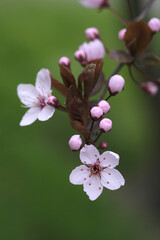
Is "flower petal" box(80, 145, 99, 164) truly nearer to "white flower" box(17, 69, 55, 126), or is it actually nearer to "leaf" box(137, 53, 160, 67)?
"white flower" box(17, 69, 55, 126)

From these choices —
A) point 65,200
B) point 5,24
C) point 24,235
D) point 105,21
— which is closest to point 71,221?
point 65,200

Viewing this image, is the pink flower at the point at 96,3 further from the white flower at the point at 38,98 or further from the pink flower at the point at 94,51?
the white flower at the point at 38,98

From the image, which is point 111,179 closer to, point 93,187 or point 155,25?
point 93,187

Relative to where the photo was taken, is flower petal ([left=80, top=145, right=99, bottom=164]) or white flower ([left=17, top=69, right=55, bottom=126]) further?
white flower ([left=17, top=69, right=55, bottom=126])

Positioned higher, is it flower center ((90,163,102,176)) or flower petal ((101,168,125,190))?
flower center ((90,163,102,176))

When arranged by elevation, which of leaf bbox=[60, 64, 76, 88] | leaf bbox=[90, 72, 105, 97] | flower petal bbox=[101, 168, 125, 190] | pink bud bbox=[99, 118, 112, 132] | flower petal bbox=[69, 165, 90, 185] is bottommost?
flower petal bbox=[101, 168, 125, 190]

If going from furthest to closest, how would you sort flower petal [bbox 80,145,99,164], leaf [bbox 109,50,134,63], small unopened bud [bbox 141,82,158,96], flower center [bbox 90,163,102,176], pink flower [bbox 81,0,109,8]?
pink flower [bbox 81,0,109,8] → small unopened bud [bbox 141,82,158,96] → leaf [bbox 109,50,134,63] → flower center [bbox 90,163,102,176] → flower petal [bbox 80,145,99,164]

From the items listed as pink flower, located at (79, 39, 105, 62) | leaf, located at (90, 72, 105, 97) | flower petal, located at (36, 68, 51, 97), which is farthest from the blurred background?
flower petal, located at (36, 68, 51, 97)

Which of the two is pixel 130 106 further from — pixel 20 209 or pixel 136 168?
pixel 20 209

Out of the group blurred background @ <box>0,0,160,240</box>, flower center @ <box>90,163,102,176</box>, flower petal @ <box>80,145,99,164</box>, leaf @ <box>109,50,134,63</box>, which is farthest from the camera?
blurred background @ <box>0,0,160,240</box>
